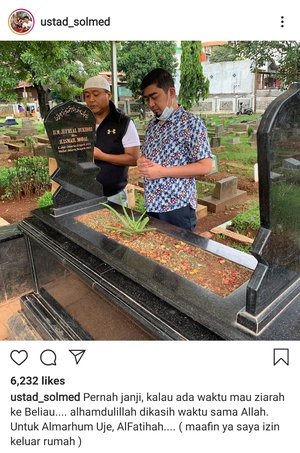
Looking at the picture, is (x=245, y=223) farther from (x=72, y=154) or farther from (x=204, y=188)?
(x=72, y=154)

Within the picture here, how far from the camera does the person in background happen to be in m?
2.49

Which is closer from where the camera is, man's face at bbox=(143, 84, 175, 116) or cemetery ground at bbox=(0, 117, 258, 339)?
man's face at bbox=(143, 84, 175, 116)

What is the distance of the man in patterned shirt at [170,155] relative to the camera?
1911 millimetres

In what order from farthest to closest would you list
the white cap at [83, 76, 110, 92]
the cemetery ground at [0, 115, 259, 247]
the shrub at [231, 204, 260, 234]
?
the cemetery ground at [0, 115, 259, 247] → the shrub at [231, 204, 260, 234] → the white cap at [83, 76, 110, 92]

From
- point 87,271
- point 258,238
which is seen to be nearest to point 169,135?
point 87,271

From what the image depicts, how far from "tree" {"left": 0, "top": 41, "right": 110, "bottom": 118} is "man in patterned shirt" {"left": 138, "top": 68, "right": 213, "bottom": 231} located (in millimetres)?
2295

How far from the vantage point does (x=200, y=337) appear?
1210 mm

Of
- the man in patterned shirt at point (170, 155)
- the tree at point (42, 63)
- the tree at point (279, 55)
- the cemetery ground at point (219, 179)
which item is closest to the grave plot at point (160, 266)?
the man in patterned shirt at point (170, 155)

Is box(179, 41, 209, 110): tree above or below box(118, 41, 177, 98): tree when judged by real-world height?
below

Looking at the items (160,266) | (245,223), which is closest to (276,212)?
(160,266)
